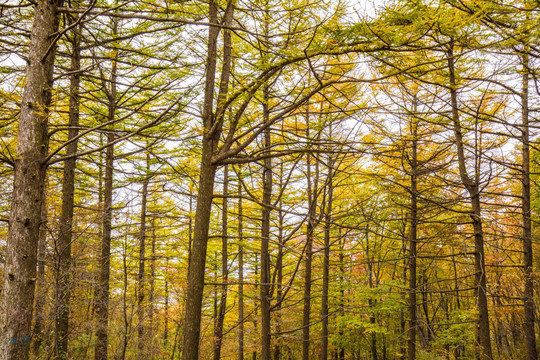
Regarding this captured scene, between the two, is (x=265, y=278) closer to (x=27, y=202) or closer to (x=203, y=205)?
(x=203, y=205)

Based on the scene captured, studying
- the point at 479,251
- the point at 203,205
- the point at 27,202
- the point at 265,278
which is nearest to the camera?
the point at 27,202

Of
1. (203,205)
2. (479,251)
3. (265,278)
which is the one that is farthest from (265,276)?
(479,251)

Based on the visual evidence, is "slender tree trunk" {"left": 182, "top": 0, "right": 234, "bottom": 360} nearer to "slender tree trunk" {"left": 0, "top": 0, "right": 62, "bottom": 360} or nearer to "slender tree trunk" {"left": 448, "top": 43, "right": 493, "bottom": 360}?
"slender tree trunk" {"left": 0, "top": 0, "right": 62, "bottom": 360}

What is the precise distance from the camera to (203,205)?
394 centimetres

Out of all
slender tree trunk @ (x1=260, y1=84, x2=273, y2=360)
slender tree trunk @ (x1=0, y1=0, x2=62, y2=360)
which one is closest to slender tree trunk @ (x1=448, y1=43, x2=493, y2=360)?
slender tree trunk @ (x1=260, y1=84, x2=273, y2=360)

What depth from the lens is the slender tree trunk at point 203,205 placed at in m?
3.72

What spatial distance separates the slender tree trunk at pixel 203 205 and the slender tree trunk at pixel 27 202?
5.30 feet

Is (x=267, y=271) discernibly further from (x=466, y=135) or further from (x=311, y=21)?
(x=466, y=135)

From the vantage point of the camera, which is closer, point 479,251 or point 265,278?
point 479,251

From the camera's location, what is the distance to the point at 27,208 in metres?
3.38

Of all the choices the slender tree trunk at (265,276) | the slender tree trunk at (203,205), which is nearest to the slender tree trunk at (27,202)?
the slender tree trunk at (203,205)

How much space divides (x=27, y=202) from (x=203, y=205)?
1826 millimetres

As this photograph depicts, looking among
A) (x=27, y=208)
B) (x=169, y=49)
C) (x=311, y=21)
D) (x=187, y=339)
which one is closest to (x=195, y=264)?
(x=187, y=339)

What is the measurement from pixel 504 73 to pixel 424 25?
4.31m
